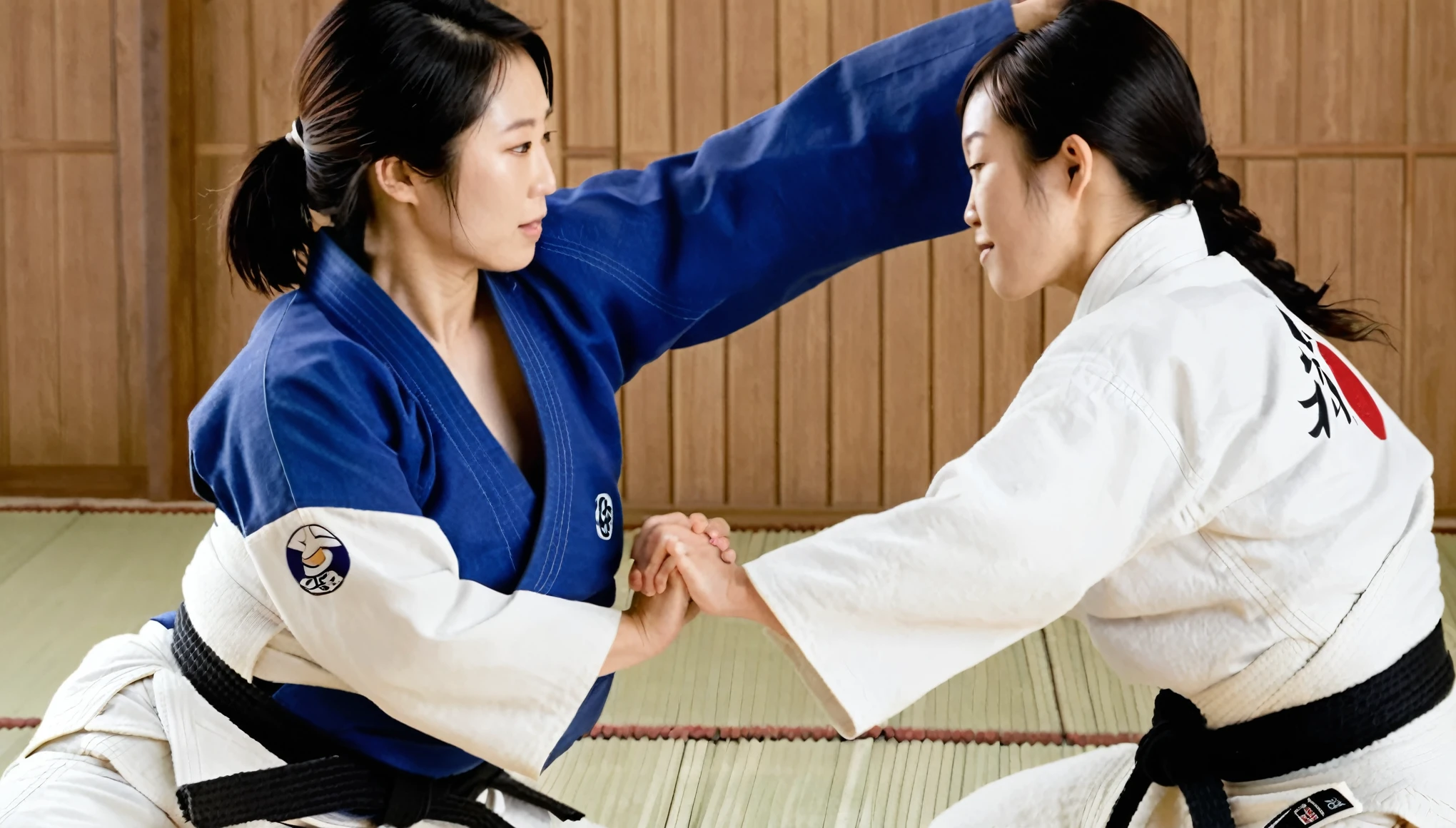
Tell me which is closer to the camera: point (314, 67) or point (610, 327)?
point (314, 67)

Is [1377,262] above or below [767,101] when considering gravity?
below

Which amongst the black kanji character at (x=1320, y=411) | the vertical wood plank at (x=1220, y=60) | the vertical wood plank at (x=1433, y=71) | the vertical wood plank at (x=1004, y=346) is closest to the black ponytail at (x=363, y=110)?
the black kanji character at (x=1320, y=411)

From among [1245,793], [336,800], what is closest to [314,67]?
[336,800]

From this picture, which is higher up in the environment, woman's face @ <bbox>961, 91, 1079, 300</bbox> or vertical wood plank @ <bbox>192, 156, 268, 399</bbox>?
woman's face @ <bbox>961, 91, 1079, 300</bbox>

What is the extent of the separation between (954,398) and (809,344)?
45 centimetres

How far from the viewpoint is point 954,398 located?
4.32 metres

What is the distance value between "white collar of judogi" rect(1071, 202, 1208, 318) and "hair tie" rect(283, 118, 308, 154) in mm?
891

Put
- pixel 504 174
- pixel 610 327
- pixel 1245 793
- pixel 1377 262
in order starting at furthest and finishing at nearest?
pixel 1377 262, pixel 610 327, pixel 504 174, pixel 1245 793

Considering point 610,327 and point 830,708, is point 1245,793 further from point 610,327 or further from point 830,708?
point 610,327

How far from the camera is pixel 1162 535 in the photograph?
1.48 m

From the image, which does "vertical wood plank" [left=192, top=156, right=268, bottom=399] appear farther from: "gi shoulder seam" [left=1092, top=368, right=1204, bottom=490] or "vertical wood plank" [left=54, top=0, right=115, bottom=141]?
"gi shoulder seam" [left=1092, top=368, right=1204, bottom=490]

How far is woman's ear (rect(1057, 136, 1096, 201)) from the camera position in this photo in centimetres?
156

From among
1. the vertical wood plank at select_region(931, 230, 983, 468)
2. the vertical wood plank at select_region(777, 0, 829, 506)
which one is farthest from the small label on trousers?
the vertical wood plank at select_region(777, 0, 829, 506)

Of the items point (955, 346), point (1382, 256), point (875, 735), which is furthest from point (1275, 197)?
point (875, 735)
